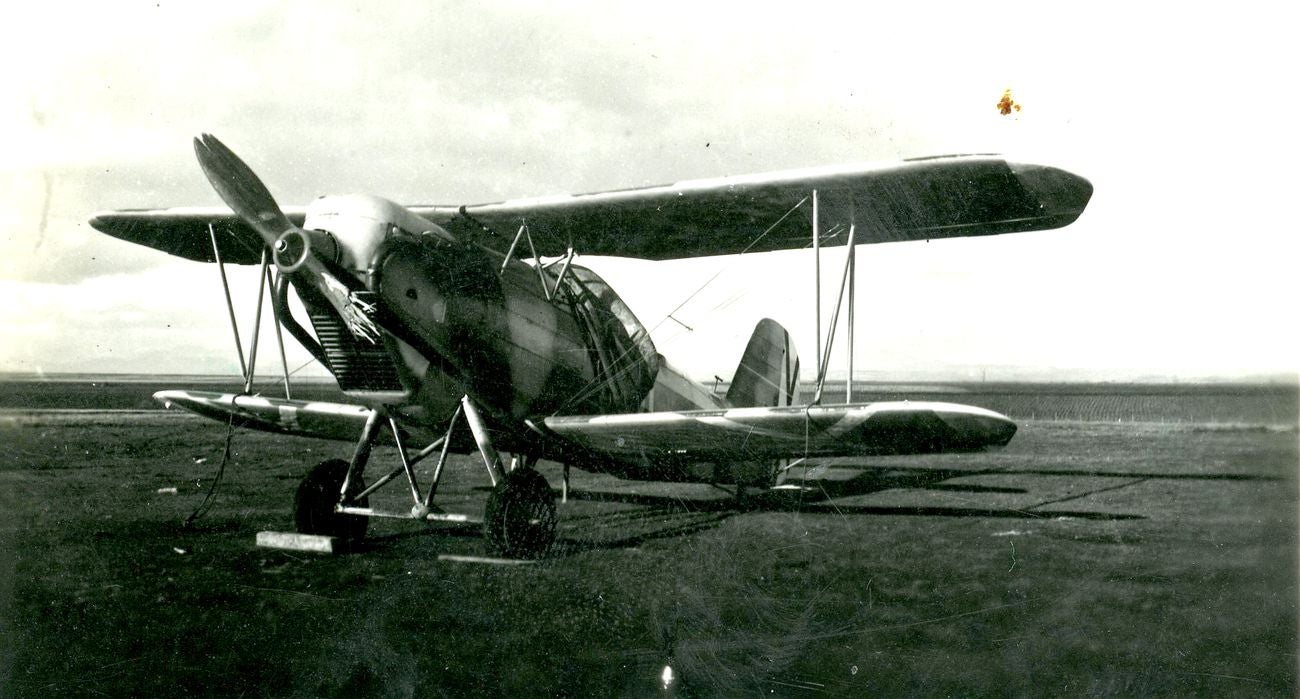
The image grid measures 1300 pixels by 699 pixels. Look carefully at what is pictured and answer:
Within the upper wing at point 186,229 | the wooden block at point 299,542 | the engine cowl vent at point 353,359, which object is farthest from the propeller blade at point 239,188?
the wooden block at point 299,542

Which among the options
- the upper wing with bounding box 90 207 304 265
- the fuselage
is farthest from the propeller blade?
the upper wing with bounding box 90 207 304 265

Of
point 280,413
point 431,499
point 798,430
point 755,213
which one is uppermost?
point 755,213

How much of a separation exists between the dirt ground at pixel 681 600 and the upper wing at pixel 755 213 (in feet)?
8.09

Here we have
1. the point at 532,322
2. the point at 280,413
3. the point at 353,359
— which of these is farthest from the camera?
the point at 280,413

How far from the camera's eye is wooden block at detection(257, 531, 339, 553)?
5.53 meters

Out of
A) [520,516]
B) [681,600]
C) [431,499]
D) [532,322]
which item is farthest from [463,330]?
[681,600]

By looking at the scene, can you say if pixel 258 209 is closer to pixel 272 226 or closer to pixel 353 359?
pixel 272 226

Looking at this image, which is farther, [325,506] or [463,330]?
[325,506]

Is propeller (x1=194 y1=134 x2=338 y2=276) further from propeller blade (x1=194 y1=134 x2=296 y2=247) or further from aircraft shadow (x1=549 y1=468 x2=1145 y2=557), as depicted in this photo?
aircraft shadow (x1=549 y1=468 x2=1145 y2=557)

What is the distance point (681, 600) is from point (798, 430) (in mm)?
1399

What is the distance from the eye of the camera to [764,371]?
9.42 metres

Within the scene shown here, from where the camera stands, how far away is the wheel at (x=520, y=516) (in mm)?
5324

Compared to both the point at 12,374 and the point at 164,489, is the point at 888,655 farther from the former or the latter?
the point at 164,489

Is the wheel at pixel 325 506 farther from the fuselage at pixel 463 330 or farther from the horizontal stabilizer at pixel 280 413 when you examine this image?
the fuselage at pixel 463 330
